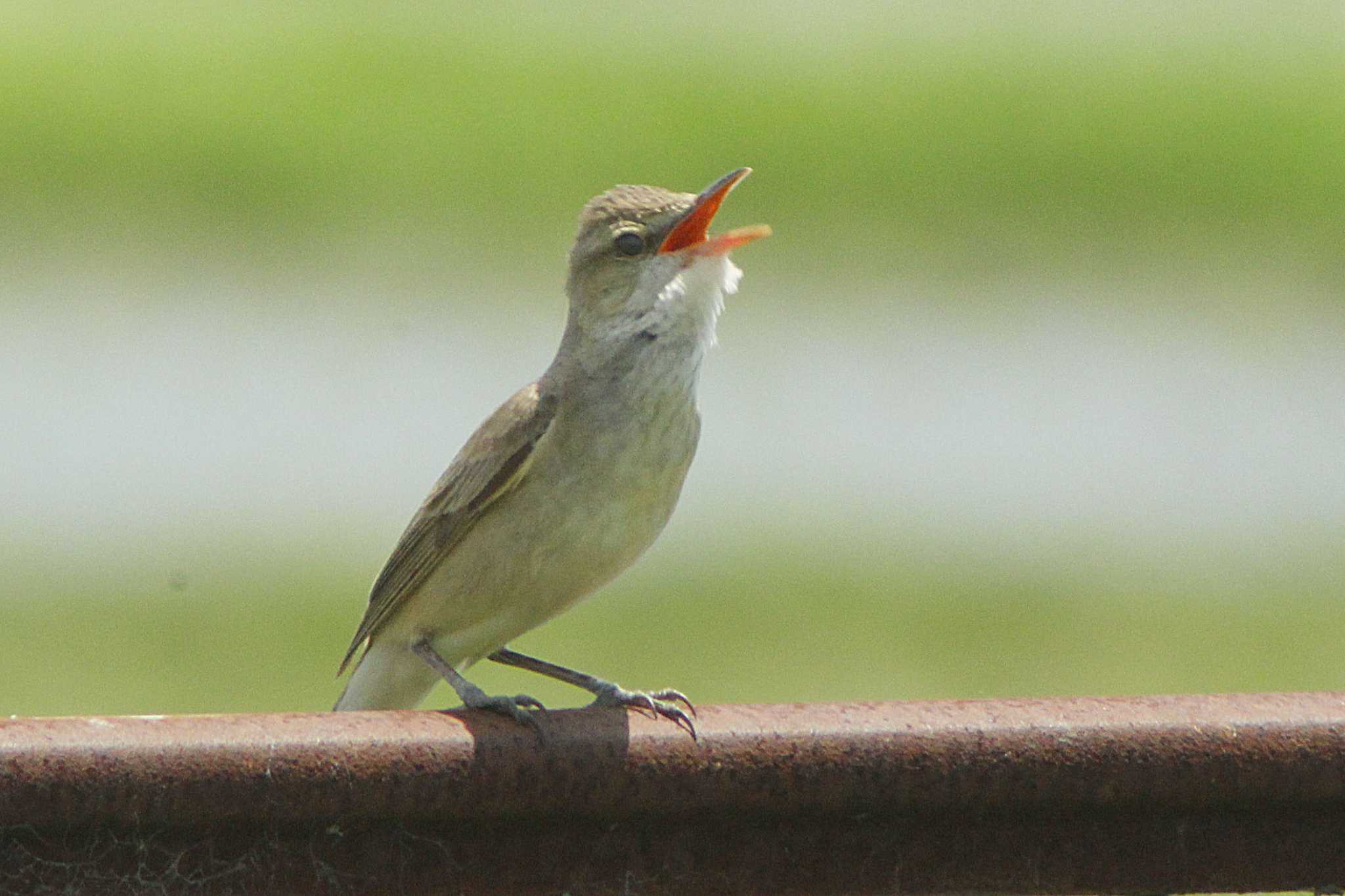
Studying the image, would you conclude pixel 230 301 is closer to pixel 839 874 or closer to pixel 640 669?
pixel 640 669

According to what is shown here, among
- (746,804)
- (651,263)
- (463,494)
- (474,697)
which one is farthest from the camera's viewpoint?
(651,263)

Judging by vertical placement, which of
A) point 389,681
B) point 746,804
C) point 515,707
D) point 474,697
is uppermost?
point 389,681

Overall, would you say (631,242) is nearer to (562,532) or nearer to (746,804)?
(562,532)

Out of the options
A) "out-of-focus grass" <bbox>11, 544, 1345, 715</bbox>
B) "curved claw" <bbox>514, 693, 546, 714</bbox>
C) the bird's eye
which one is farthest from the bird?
"out-of-focus grass" <bbox>11, 544, 1345, 715</bbox>

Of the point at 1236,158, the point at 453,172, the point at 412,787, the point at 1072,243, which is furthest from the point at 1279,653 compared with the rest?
the point at 412,787

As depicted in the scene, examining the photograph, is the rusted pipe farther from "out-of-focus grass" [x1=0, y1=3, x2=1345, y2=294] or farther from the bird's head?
"out-of-focus grass" [x1=0, y1=3, x2=1345, y2=294]

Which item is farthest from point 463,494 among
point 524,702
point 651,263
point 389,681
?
point 524,702
